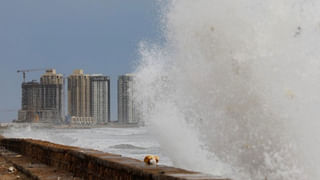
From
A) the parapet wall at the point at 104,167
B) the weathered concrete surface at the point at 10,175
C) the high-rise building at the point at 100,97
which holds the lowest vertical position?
the weathered concrete surface at the point at 10,175

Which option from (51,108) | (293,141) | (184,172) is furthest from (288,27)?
(51,108)

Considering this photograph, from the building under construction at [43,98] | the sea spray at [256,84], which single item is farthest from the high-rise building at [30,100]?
the sea spray at [256,84]

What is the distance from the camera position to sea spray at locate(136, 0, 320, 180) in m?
8.93

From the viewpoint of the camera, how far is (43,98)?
163875mm

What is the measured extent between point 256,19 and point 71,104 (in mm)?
141425

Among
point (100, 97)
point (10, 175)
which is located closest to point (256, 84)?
point (10, 175)

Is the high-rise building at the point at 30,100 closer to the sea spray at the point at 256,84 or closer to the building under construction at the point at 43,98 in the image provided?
the building under construction at the point at 43,98

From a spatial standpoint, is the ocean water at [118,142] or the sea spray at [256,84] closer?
the sea spray at [256,84]

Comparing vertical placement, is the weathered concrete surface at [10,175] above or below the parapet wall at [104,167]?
below

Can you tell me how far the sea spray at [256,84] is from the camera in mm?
8930

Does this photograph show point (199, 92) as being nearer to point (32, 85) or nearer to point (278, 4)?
point (278, 4)

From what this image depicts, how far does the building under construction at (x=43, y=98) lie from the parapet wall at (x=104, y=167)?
156713 mm

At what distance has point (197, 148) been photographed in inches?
471

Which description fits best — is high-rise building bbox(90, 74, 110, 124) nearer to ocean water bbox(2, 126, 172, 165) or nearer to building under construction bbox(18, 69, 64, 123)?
building under construction bbox(18, 69, 64, 123)
